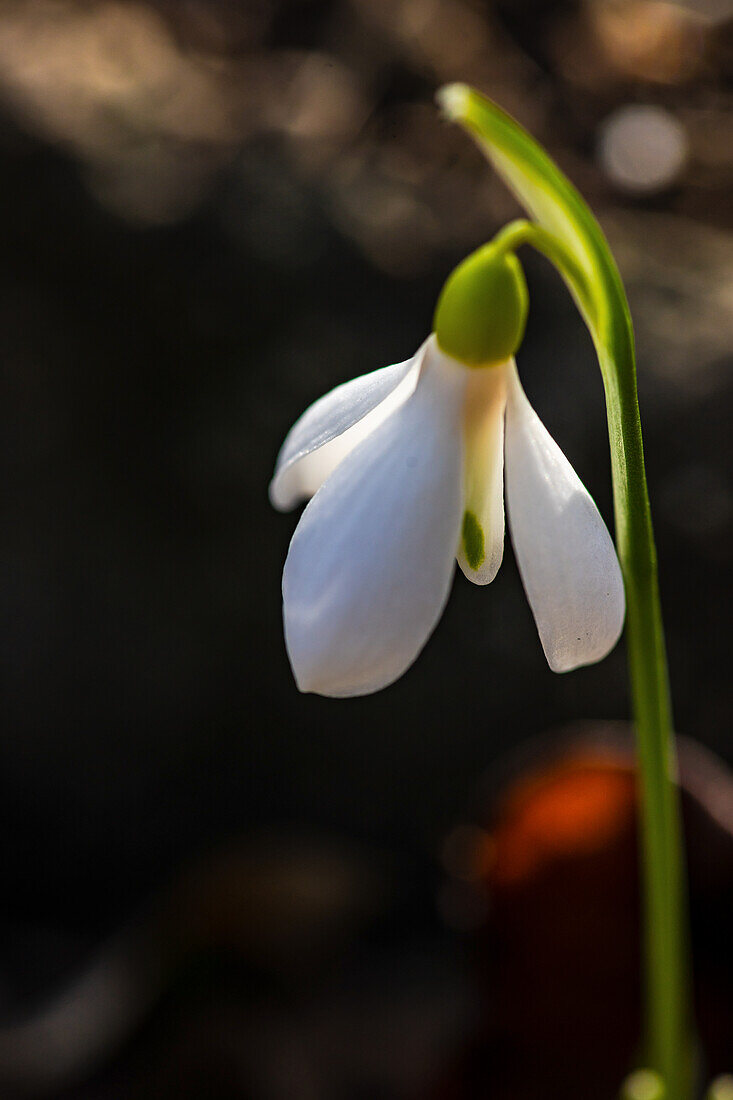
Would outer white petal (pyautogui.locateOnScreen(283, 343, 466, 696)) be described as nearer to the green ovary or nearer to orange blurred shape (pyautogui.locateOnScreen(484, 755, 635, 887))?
the green ovary

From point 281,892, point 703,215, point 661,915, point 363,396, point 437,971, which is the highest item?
point 703,215

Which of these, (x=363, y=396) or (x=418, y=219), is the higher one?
(x=418, y=219)

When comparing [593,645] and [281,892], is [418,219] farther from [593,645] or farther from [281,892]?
[593,645]

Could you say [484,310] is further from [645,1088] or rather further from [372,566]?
[645,1088]

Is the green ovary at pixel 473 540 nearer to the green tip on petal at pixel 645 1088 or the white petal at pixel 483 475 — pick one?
the white petal at pixel 483 475

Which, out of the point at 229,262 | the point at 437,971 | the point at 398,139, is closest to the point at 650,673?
the point at 437,971

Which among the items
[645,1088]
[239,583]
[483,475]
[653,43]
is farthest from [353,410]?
[653,43]

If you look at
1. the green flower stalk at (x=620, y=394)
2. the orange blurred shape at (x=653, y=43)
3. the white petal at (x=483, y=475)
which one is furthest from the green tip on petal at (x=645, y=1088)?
the orange blurred shape at (x=653, y=43)

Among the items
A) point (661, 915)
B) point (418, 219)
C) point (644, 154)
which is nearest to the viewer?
point (661, 915)

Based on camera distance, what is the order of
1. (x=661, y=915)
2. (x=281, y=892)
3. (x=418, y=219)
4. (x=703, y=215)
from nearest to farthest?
(x=661, y=915)
(x=281, y=892)
(x=418, y=219)
(x=703, y=215)
